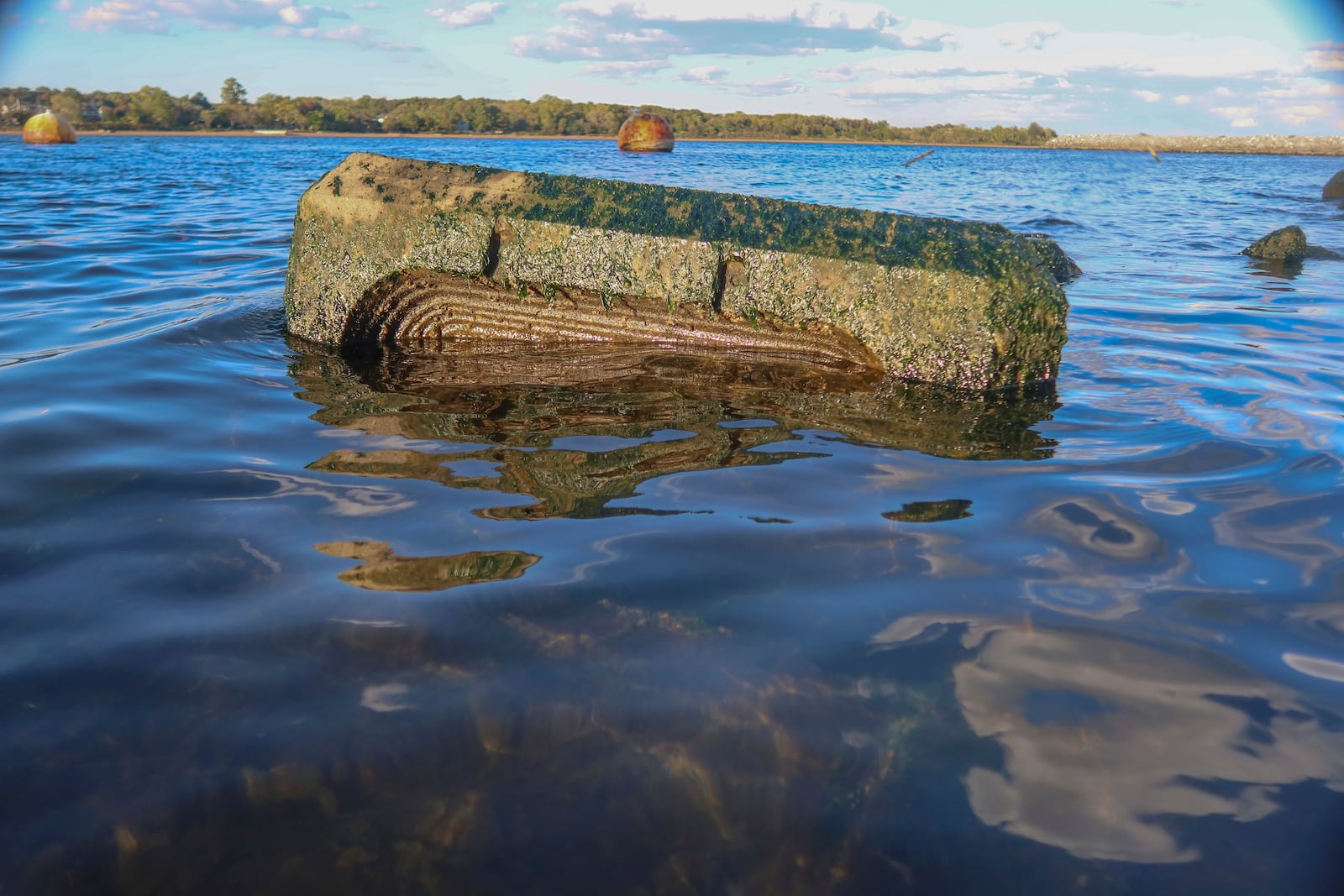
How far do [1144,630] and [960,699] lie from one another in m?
0.58

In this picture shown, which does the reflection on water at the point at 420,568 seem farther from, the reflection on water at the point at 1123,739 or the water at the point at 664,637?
the reflection on water at the point at 1123,739

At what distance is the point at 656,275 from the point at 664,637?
262 cm

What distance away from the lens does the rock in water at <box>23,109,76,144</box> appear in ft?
141

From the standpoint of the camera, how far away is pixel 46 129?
43781mm

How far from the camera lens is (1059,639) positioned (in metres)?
1.96

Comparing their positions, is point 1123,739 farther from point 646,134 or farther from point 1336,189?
point 646,134

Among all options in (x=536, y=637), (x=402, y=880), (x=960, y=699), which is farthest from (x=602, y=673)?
(x=960, y=699)

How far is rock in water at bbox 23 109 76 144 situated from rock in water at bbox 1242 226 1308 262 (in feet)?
173

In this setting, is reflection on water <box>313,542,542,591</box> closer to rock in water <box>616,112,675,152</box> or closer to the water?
the water

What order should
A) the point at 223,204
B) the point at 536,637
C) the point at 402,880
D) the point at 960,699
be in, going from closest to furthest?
the point at 402,880 < the point at 960,699 < the point at 536,637 < the point at 223,204

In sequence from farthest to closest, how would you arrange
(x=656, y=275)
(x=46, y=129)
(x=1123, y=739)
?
(x=46, y=129)
(x=656, y=275)
(x=1123, y=739)

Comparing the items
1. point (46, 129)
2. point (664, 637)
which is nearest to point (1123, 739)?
point (664, 637)

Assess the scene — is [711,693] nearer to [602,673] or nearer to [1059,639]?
[602,673]

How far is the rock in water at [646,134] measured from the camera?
156 ft
